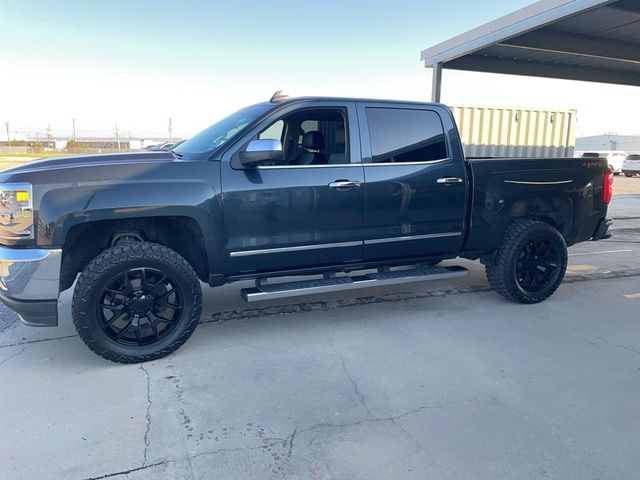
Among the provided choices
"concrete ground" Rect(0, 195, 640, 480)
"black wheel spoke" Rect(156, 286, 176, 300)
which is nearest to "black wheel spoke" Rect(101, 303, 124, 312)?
"black wheel spoke" Rect(156, 286, 176, 300)

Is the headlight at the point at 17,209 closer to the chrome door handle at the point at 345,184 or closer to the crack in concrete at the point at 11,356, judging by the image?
the crack in concrete at the point at 11,356

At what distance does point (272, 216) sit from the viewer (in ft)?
13.1

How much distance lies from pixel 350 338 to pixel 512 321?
1655mm

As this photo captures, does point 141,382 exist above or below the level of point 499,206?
below

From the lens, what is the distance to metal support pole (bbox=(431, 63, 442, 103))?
1156 centimetres

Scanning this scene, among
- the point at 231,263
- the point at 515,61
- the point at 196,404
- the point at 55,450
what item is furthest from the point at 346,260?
the point at 515,61

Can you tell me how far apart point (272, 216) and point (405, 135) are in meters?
1.57

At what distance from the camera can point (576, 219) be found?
17.7 ft

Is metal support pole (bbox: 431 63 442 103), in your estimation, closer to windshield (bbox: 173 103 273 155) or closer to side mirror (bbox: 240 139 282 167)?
windshield (bbox: 173 103 273 155)

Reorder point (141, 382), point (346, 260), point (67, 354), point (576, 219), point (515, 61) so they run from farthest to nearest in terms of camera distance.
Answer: point (515, 61) → point (576, 219) → point (346, 260) → point (67, 354) → point (141, 382)

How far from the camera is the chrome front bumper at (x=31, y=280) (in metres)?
3.36

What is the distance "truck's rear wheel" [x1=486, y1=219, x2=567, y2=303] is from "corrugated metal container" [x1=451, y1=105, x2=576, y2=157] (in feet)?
22.9

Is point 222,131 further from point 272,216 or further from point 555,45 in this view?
point 555,45

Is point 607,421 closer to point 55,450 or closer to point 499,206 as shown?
point 499,206
